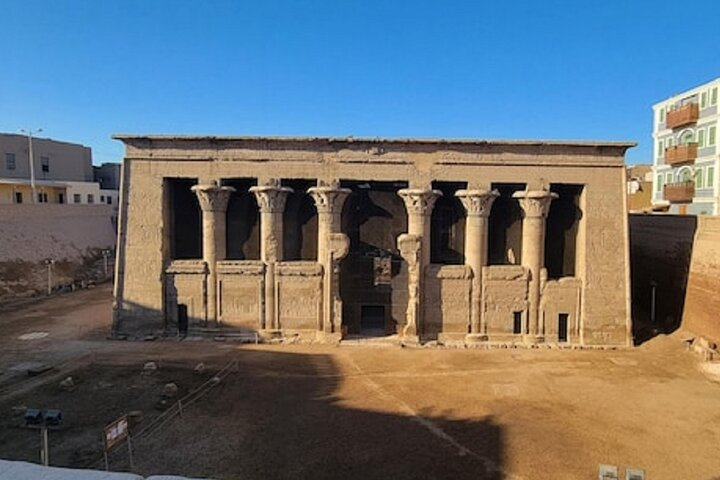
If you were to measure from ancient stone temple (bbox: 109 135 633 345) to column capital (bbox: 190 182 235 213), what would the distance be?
8 cm

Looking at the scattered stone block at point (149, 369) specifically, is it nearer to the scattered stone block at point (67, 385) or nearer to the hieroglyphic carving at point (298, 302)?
the scattered stone block at point (67, 385)

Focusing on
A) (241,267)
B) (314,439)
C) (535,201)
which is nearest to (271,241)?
(241,267)

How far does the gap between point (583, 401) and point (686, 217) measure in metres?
15.8

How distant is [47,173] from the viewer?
60.5m

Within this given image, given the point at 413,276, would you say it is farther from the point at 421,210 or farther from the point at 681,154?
the point at 681,154

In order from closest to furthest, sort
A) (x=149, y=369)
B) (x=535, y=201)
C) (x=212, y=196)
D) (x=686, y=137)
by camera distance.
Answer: (x=149, y=369), (x=535, y=201), (x=212, y=196), (x=686, y=137)

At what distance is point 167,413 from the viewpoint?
55.8ft

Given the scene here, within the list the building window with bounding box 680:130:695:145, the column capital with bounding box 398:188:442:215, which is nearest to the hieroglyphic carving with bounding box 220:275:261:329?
the column capital with bounding box 398:188:442:215

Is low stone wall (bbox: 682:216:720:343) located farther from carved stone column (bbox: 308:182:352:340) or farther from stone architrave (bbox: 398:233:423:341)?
carved stone column (bbox: 308:182:352:340)

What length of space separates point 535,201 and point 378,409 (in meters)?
14.7

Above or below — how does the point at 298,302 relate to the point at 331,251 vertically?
below

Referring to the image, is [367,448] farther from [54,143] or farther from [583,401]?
[54,143]

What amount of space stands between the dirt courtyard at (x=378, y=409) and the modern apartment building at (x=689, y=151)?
20.0m

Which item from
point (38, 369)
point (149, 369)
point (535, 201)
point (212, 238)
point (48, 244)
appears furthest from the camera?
point (48, 244)
